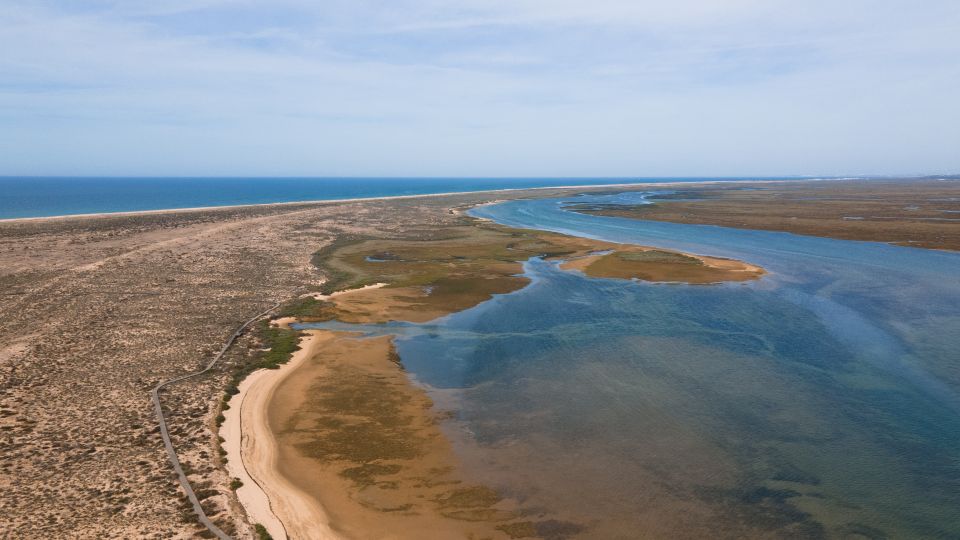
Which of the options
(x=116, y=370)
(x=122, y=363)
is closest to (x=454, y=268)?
(x=122, y=363)

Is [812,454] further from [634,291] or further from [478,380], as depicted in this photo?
[634,291]

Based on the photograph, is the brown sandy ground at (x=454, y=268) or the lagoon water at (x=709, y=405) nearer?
the lagoon water at (x=709, y=405)

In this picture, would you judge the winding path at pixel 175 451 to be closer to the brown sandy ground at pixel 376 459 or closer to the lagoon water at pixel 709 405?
the brown sandy ground at pixel 376 459

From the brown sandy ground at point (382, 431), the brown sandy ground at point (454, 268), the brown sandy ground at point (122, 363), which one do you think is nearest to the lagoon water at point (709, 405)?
the brown sandy ground at point (382, 431)

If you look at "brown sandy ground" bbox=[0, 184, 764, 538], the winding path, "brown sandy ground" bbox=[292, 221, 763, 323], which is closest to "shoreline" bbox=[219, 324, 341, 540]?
"brown sandy ground" bbox=[0, 184, 764, 538]

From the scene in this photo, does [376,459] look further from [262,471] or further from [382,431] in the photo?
[262,471]

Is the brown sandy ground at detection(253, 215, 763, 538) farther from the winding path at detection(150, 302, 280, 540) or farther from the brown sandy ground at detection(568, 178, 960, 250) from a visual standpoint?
the brown sandy ground at detection(568, 178, 960, 250)

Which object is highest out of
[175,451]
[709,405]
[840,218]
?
[840,218]
